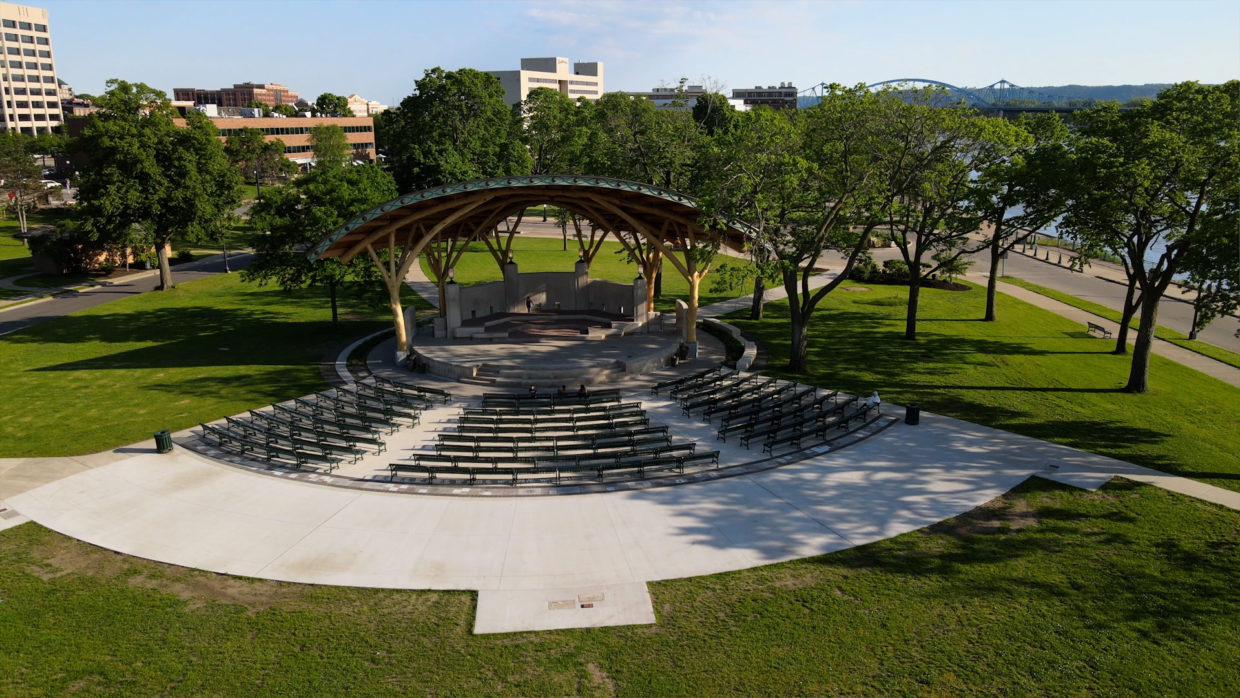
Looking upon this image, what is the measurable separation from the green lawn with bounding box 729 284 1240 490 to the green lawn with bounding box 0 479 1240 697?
22.6 feet

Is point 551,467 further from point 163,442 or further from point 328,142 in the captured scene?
point 328,142

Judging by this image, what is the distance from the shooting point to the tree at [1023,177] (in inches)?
1062

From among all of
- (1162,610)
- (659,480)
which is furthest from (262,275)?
(1162,610)

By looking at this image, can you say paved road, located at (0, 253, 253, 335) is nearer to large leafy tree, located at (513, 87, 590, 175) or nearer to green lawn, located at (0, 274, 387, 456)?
green lawn, located at (0, 274, 387, 456)

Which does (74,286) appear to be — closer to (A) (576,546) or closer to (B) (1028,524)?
Answer: (A) (576,546)

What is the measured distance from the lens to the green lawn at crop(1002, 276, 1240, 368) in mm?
34125

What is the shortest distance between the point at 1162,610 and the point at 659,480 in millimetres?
11542

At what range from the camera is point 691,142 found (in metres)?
43.5

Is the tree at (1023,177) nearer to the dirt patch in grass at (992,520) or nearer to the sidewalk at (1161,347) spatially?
the sidewalk at (1161,347)

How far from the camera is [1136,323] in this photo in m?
39.7

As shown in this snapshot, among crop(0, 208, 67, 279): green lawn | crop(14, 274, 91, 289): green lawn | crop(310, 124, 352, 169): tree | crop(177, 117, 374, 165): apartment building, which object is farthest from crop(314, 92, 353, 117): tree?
crop(14, 274, 91, 289): green lawn

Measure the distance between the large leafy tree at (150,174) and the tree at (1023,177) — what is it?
46.8 metres

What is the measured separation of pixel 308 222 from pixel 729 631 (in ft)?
103

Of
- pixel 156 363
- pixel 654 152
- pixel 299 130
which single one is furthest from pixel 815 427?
pixel 299 130
